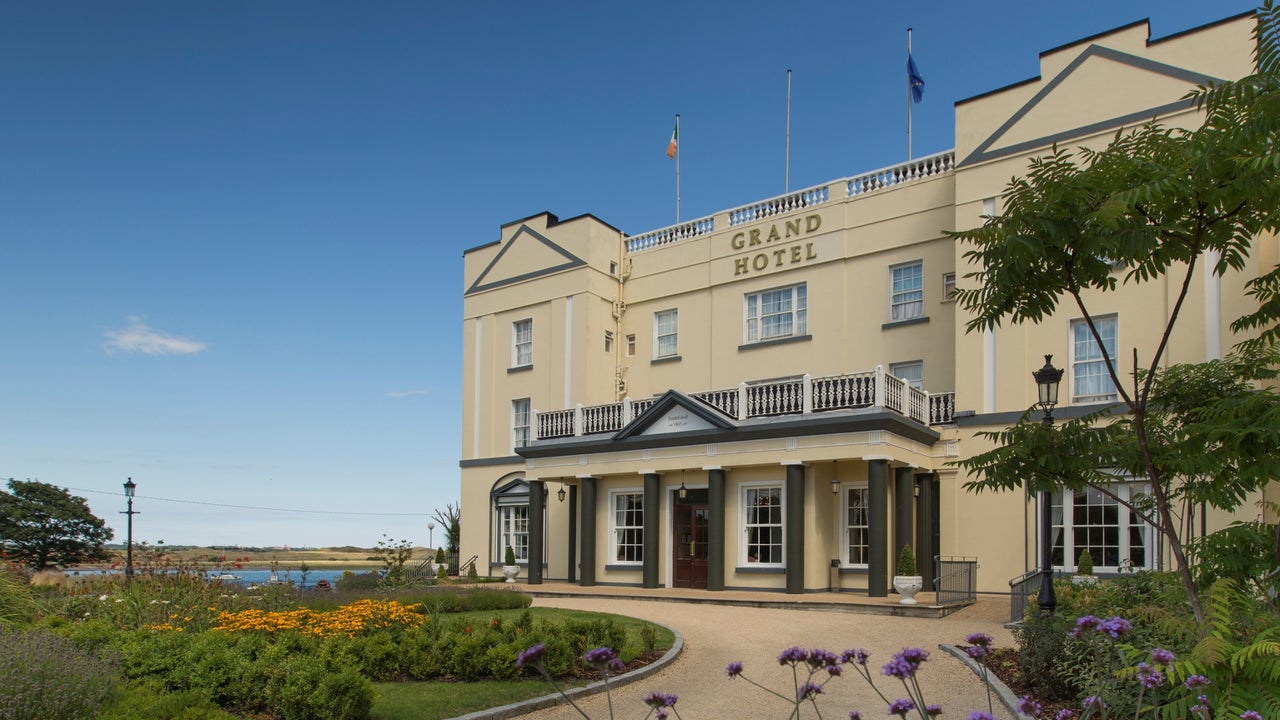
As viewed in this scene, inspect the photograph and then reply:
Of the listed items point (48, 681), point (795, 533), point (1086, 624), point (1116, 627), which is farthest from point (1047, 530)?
point (48, 681)

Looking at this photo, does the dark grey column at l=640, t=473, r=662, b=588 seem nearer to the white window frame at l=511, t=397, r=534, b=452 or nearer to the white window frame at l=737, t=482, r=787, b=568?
the white window frame at l=737, t=482, r=787, b=568

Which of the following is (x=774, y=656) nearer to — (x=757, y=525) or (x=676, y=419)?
(x=757, y=525)

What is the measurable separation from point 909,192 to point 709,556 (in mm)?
10397

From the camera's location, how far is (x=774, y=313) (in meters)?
26.5

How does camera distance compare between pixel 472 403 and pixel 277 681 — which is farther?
pixel 472 403

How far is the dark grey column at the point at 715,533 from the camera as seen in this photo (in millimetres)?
22281

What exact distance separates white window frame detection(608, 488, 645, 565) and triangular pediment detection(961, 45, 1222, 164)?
39.8 ft

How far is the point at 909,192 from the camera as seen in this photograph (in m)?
23.7

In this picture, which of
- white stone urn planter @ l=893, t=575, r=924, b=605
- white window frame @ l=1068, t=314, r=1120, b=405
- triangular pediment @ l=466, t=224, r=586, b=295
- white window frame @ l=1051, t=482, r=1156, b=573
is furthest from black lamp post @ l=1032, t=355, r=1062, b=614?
triangular pediment @ l=466, t=224, r=586, b=295

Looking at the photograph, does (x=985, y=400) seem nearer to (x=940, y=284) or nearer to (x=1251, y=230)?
(x=940, y=284)

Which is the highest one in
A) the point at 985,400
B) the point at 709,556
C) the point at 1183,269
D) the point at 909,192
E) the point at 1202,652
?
the point at 909,192

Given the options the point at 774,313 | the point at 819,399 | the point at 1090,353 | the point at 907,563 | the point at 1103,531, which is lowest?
the point at 907,563

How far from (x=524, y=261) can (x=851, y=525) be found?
1476 centimetres

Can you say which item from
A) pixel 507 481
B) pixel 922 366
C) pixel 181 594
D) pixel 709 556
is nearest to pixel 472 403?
pixel 507 481
